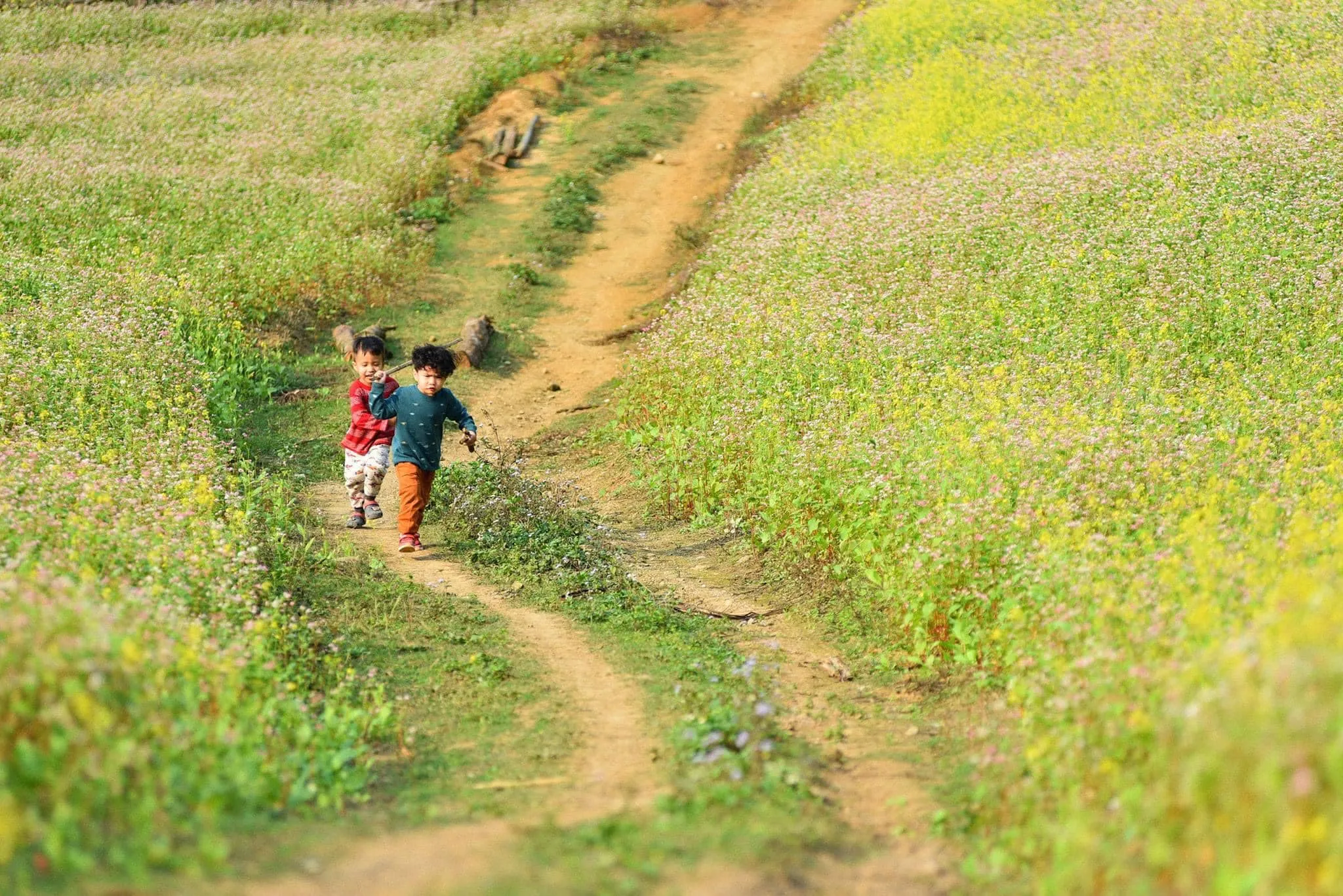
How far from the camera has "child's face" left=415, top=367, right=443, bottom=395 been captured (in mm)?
9992

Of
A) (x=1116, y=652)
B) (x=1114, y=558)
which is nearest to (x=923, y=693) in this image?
(x=1114, y=558)

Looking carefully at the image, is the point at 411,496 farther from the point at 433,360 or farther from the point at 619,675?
the point at 619,675

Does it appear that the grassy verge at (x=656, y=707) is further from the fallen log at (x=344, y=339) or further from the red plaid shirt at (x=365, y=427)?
the fallen log at (x=344, y=339)

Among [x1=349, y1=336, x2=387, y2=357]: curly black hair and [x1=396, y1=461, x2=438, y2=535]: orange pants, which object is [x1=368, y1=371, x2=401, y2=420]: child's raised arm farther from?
[x1=396, y1=461, x2=438, y2=535]: orange pants

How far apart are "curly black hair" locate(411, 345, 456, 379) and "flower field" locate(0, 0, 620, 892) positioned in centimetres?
148

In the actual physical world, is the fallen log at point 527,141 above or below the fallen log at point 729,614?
above

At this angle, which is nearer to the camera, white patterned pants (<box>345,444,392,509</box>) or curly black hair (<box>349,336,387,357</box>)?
curly black hair (<box>349,336,387,357</box>)

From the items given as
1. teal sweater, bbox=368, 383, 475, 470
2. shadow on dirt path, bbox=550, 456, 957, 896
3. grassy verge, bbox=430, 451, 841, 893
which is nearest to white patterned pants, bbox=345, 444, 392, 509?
teal sweater, bbox=368, 383, 475, 470

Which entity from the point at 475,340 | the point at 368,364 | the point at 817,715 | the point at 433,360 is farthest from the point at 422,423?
the point at 475,340

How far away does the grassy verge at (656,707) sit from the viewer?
491 cm

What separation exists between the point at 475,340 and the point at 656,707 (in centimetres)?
900

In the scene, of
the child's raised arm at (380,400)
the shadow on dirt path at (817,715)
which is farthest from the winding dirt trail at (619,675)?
the child's raised arm at (380,400)

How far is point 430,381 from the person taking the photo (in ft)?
32.8

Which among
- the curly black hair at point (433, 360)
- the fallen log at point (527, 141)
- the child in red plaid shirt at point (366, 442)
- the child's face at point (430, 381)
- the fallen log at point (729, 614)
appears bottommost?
the fallen log at point (729, 614)
